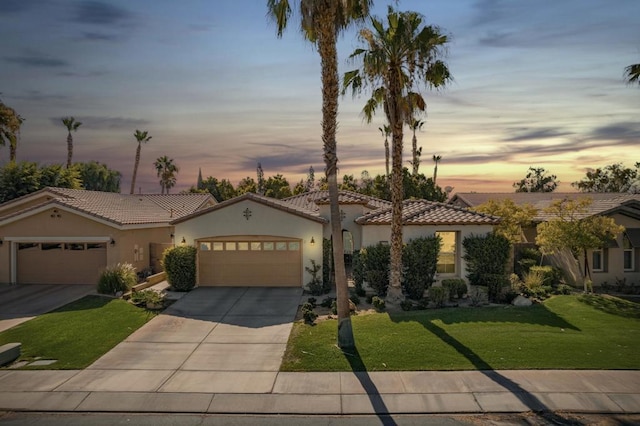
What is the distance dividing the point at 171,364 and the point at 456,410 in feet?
23.2

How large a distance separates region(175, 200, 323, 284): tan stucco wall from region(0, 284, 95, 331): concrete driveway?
552 cm

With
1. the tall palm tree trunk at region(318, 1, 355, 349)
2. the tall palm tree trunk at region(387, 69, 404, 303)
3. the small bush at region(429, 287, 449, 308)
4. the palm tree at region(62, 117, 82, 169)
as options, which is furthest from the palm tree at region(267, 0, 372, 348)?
the palm tree at region(62, 117, 82, 169)

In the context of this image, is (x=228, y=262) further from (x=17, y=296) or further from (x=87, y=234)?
(x=17, y=296)

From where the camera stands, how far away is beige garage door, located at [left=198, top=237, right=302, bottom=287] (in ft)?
67.4

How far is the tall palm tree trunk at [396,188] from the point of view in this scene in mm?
16125

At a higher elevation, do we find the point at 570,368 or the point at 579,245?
the point at 579,245

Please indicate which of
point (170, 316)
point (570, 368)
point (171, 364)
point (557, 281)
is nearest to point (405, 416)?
point (570, 368)

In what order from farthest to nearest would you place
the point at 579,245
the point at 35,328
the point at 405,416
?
the point at 579,245
the point at 35,328
the point at 405,416

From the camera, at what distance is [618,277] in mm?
21453

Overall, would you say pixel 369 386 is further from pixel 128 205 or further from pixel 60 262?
pixel 128 205

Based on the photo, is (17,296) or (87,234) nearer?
(17,296)

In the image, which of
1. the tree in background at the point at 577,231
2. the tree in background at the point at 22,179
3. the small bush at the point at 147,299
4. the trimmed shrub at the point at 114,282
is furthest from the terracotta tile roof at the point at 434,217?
the tree in background at the point at 22,179

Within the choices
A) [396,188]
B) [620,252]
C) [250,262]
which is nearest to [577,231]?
[620,252]

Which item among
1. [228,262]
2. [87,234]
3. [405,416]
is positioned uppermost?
[87,234]
